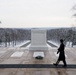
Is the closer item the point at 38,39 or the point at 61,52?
the point at 61,52

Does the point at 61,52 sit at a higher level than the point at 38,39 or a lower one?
lower

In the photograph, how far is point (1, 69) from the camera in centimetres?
1111

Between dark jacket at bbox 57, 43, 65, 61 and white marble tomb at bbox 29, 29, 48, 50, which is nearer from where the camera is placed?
dark jacket at bbox 57, 43, 65, 61

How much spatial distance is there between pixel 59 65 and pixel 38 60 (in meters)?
1.83

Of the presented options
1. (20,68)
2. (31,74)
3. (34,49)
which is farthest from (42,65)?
(34,49)

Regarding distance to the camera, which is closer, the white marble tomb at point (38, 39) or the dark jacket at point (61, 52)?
the dark jacket at point (61, 52)

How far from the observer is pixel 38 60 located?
13.5m

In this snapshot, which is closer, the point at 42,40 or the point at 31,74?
the point at 31,74
